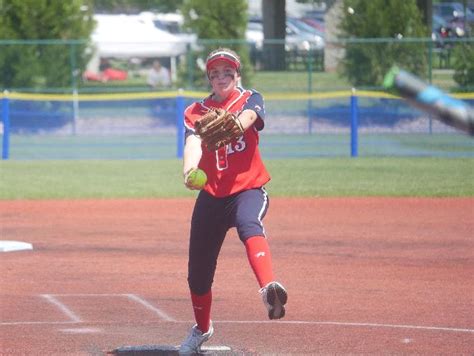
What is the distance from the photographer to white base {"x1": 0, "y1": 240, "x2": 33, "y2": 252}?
14094 mm

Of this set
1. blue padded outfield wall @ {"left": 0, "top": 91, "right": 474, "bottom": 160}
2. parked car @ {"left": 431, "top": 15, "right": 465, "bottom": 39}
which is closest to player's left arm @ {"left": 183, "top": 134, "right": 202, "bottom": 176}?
blue padded outfield wall @ {"left": 0, "top": 91, "right": 474, "bottom": 160}

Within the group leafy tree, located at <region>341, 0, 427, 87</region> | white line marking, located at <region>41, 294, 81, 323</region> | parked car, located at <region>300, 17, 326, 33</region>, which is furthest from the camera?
parked car, located at <region>300, 17, 326, 33</region>

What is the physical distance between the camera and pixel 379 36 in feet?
113

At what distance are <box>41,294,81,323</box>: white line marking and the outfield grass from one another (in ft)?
29.2

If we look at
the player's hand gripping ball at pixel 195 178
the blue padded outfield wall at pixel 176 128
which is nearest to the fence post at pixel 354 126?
the blue padded outfield wall at pixel 176 128

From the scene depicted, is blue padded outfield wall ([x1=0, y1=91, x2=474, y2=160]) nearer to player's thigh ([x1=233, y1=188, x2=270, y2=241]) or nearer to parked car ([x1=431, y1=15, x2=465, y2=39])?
parked car ([x1=431, y1=15, x2=465, y2=39])

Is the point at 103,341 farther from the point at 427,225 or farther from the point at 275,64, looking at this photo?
the point at 275,64

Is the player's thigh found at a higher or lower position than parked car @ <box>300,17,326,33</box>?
lower

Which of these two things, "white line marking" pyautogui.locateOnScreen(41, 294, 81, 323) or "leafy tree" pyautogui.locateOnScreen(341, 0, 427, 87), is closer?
"white line marking" pyautogui.locateOnScreen(41, 294, 81, 323)

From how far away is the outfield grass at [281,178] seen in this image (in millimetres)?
20328

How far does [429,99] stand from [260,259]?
2.75 m

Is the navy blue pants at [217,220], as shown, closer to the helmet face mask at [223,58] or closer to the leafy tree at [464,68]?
the helmet face mask at [223,58]

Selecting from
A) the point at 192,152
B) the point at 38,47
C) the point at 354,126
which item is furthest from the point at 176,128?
the point at 192,152

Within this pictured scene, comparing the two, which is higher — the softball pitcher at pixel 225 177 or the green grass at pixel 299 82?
the softball pitcher at pixel 225 177
